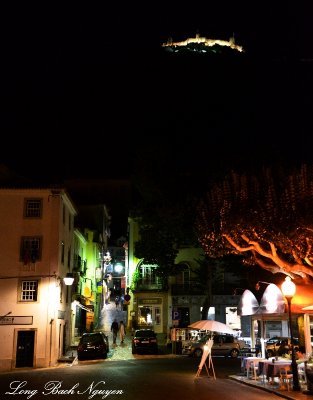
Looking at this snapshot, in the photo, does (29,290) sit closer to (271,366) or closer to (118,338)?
(118,338)

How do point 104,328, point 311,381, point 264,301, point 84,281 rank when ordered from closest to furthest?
point 311,381 → point 264,301 → point 84,281 → point 104,328

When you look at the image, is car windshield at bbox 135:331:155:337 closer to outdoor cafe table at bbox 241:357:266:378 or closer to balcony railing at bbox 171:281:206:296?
outdoor cafe table at bbox 241:357:266:378

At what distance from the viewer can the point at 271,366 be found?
61.4 ft

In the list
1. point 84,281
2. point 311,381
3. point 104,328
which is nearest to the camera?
point 311,381

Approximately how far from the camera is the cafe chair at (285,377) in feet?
58.4

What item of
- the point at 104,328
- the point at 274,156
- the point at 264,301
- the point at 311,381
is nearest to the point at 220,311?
the point at 104,328

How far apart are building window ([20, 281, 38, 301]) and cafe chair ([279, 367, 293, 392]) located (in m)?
17.4

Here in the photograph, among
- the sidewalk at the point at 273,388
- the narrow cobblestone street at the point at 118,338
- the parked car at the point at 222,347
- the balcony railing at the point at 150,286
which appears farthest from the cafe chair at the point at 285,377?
the balcony railing at the point at 150,286

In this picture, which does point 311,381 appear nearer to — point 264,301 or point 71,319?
→ point 264,301

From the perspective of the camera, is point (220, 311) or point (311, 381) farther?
point (220, 311)

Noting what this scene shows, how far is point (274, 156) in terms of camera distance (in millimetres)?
31656

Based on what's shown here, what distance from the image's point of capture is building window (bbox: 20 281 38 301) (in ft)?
101

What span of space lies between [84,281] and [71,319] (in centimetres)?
854

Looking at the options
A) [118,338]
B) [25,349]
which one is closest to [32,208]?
[25,349]
